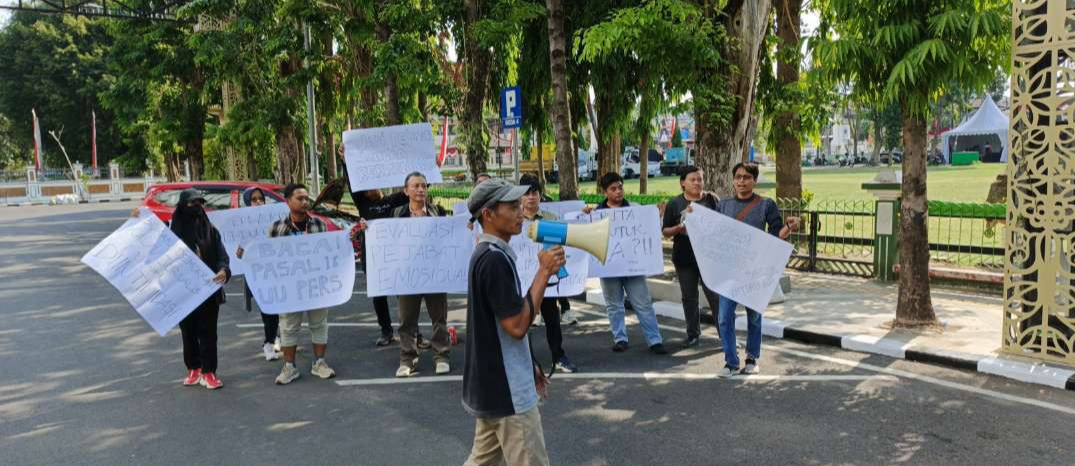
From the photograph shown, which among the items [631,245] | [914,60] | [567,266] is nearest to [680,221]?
[631,245]

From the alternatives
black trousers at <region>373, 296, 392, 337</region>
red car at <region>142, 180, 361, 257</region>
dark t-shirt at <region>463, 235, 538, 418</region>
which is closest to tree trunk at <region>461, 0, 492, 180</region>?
red car at <region>142, 180, 361, 257</region>

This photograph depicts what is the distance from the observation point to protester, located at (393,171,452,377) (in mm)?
6746

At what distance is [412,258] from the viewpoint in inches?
265

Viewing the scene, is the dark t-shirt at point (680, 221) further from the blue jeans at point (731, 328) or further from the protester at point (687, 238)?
the blue jeans at point (731, 328)

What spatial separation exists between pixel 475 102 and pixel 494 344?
35.4 ft

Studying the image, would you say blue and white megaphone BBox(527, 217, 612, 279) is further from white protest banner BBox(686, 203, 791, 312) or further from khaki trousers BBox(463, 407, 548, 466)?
white protest banner BBox(686, 203, 791, 312)

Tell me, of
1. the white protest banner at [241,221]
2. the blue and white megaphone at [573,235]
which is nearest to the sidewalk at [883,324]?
the white protest banner at [241,221]

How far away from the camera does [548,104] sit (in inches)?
639

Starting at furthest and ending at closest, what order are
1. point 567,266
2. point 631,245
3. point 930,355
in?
1. point 631,245
2. point 567,266
3. point 930,355

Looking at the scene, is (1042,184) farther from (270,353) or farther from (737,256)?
(270,353)

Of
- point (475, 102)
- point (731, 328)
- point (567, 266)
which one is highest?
point (475, 102)

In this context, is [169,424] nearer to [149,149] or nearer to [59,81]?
[149,149]

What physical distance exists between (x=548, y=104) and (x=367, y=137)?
7.99 metres

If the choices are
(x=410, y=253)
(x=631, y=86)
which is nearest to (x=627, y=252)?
(x=410, y=253)
